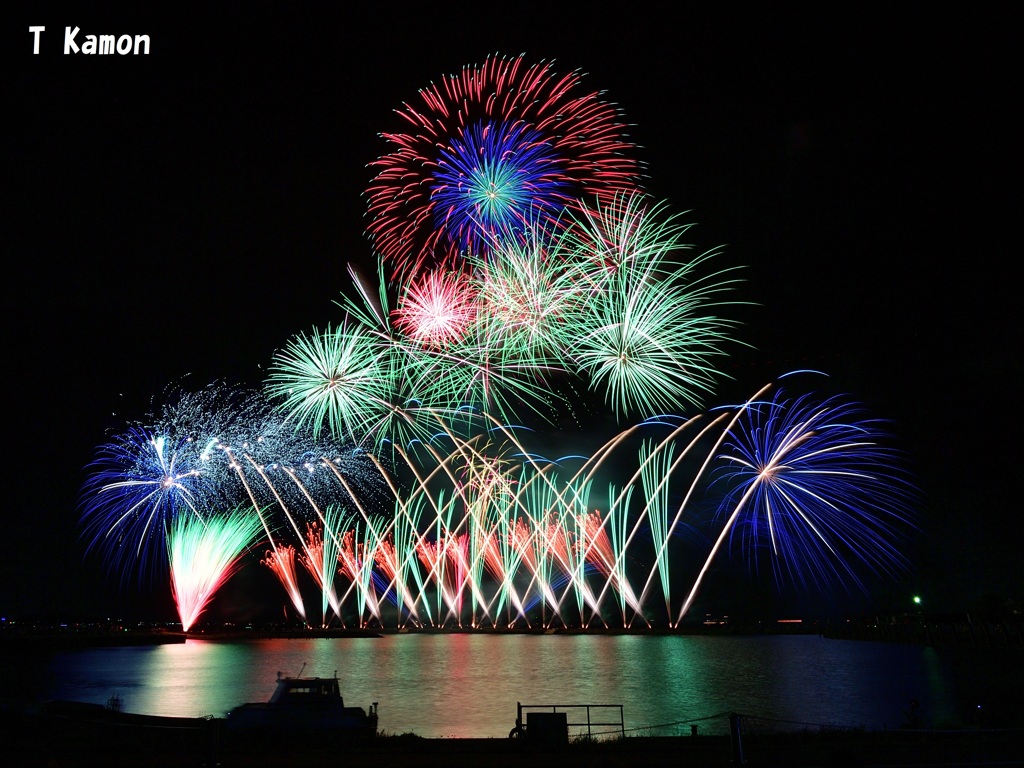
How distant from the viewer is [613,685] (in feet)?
149

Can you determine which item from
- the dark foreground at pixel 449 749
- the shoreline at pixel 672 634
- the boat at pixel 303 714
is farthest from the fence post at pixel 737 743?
the shoreline at pixel 672 634

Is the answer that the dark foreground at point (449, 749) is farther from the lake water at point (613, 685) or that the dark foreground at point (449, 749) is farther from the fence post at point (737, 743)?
the lake water at point (613, 685)

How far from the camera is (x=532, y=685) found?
46.3 meters

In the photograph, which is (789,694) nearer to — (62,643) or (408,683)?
(408,683)

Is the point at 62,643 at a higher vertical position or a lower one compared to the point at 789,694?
higher

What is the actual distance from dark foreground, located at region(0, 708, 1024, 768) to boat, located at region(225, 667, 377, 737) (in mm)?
3828

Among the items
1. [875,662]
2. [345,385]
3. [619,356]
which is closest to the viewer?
[619,356]

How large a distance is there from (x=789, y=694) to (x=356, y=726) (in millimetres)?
27337

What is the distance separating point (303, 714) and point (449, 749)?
7862 millimetres

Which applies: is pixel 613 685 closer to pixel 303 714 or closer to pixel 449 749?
pixel 303 714

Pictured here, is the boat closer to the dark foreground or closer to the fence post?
the dark foreground

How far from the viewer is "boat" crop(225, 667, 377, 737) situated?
21859 millimetres

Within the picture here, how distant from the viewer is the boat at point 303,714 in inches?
861

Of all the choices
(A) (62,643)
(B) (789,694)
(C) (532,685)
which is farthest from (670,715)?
(A) (62,643)
